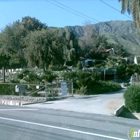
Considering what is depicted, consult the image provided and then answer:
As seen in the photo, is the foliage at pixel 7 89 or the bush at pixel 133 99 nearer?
the bush at pixel 133 99

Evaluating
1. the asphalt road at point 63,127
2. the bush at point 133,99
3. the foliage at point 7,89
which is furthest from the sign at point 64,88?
the asphalt road at point 63,127

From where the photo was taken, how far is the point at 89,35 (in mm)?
90625

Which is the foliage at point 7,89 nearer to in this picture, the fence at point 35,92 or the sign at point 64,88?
the fence at point 35,92

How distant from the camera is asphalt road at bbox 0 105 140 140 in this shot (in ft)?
29.6

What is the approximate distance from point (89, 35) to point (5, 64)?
57975 millimetres

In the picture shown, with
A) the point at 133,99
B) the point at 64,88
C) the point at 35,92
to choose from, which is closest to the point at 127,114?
the point at 133,99

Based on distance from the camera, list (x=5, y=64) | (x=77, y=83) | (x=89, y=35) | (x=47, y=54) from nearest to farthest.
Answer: (x=77, y=83) < (x=47, y=54) < (x=5, y=64) < (x=89, y=35)

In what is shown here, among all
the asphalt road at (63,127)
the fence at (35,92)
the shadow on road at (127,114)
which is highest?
the fence at (35,92)

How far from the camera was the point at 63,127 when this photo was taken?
10.5 meters

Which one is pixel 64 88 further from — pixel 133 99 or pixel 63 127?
pixel 63 127

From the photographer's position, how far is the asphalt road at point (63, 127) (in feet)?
29.6

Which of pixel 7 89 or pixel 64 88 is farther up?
pixel 64 88

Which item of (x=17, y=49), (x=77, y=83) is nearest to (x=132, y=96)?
(x=77, y=83)

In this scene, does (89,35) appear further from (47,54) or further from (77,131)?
(77,131)
